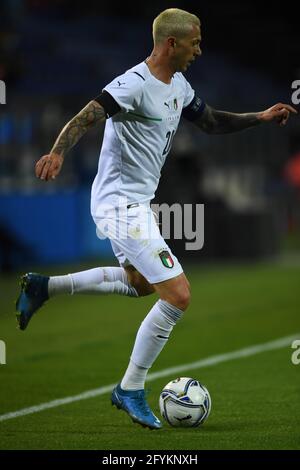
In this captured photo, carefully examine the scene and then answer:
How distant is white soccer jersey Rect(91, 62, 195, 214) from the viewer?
638 centimetres

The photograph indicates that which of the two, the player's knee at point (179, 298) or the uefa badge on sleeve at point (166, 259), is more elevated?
the uefa badge on sleeve at point (166, 259)

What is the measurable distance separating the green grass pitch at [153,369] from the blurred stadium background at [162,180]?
0.04 m

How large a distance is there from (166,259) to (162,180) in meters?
14.3

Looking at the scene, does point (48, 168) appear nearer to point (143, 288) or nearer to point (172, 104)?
point (172, 104)

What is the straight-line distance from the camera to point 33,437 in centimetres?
599

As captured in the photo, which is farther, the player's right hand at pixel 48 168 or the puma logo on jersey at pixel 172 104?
the puma logo on jersey at pixel 172 104

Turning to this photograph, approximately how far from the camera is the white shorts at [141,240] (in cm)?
626

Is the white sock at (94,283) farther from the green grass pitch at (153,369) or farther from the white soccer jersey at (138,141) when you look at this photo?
the green grass pitch at (153,369)

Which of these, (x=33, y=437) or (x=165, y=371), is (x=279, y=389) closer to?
(x=165, y=371)

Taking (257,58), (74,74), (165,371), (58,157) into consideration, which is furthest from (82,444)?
(257,58)

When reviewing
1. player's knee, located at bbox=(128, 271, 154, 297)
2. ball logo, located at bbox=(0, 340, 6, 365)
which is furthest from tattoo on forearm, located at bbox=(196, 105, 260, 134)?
ball logo, located at bbox=(0, 340, 6, 365)

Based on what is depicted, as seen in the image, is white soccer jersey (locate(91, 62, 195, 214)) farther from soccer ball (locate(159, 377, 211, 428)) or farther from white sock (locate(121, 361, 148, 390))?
soccer ball (locate(159, 377, 211, 428))

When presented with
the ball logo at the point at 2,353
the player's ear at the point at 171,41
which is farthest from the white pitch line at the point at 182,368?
the player's ear at the point at 171,41

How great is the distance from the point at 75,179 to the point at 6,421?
47.6 feet
